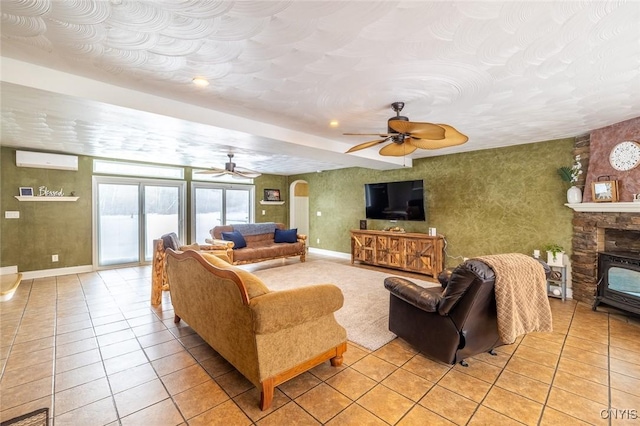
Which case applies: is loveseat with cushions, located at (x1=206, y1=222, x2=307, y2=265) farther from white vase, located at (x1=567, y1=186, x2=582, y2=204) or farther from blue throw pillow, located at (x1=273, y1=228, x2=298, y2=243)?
white vase, located at (x1=567, y1=186, x2=582, y2=204)

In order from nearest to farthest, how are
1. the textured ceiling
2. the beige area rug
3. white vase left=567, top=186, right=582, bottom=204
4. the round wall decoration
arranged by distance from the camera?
1. the textured ceiling
2. the beige area rug
3. the round wall decoration
4. white vase left=567, top=186, right=582, bottom=204

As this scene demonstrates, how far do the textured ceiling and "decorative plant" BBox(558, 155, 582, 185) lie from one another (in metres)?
0.62

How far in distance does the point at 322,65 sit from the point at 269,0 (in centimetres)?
75

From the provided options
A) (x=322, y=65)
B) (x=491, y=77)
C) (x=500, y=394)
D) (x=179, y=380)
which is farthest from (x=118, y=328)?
(x=491, y=77)

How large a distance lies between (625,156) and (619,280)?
5.24 ft

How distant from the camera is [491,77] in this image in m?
2.37

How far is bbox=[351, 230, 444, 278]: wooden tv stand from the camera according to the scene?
209 inches

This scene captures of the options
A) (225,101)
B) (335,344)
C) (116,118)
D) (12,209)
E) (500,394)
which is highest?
(225,101)

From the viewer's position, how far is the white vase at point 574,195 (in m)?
3.96

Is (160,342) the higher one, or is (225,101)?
(225,101)

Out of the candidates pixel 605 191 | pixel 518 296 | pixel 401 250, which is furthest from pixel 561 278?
pixel 518 296

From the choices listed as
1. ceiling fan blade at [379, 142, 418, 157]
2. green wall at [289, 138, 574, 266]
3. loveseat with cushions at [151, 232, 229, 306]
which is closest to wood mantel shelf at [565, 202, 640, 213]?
green wall at [289, 138, 574, 266]

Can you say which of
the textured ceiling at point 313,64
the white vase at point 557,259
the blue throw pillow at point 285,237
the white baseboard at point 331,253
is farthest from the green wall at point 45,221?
the white vase at point 557,259

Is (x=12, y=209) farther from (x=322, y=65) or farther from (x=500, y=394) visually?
(x=500, y=394)
